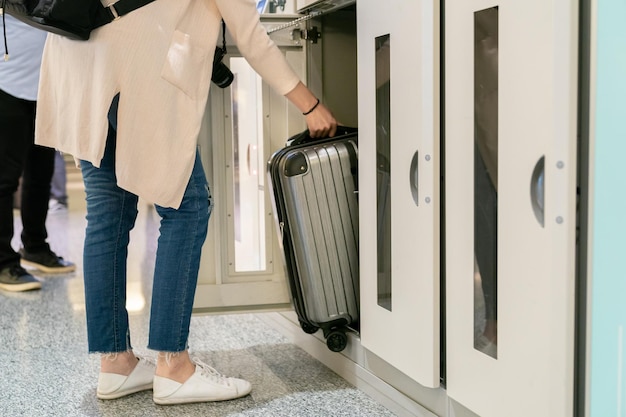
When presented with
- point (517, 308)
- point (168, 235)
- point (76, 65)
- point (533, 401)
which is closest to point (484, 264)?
point (517, 308)

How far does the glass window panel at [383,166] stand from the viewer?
4.92 ft

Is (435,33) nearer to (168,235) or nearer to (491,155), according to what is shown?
(491,155)

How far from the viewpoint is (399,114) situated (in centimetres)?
→ 141

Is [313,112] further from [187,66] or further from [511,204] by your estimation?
[511,204]

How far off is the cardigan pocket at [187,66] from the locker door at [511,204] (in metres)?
0.51

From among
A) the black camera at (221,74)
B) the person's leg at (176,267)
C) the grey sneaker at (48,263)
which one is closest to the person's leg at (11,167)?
the grey sneaker at (48,263)

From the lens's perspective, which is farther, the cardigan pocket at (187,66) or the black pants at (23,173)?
the black pants at (23,173)

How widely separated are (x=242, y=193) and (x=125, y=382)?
65 cm

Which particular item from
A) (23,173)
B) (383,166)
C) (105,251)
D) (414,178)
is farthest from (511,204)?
(23,173)

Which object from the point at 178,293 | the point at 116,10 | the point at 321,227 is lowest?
the point at 178,293

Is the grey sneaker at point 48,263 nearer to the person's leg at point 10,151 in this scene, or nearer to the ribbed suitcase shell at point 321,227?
the person's leg at point 10,151

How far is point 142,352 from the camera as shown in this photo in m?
2.12

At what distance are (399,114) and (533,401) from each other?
0.57 m

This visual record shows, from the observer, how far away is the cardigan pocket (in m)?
1.48
